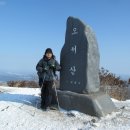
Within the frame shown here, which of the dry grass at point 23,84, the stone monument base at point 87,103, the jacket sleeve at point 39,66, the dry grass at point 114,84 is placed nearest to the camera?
the stone monument base at point 87,103

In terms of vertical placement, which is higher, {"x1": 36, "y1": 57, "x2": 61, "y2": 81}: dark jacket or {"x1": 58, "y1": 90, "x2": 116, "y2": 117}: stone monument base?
{"x1": 36, "y1": 57, "x2": 61, "y2": 81}: dark jacket

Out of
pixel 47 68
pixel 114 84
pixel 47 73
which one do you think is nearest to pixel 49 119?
pixel 47 73

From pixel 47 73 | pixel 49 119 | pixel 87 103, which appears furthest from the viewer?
pixel 47 73

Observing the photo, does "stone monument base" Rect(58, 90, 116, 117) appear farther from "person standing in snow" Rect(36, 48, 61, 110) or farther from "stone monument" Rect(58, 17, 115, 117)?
"person standing in snow" Rect(36, 48, 61, 110)

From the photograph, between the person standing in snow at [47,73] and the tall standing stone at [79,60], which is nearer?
the tall standing stone at [79,60]

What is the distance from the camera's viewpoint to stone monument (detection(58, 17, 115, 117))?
32.6ft

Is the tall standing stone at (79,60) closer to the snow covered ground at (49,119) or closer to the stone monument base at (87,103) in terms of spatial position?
the stone monument base at (87,103)

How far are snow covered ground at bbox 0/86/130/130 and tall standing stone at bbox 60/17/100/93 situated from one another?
84 cm

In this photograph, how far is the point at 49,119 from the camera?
31.1ft

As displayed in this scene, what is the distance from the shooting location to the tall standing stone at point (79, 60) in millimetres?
10164

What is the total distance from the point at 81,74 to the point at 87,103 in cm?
85

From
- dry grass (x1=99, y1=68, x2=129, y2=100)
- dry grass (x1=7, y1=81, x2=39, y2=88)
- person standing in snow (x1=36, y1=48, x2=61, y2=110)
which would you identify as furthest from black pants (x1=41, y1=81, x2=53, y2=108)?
dry grass (x1=7, y1=81, x2=39, y2=88)

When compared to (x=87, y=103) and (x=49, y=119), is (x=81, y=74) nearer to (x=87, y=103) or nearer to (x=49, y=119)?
(x=87, y=103)

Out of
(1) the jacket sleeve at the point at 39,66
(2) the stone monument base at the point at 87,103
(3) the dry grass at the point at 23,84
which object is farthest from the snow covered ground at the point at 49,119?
(3) the dry grass at the point at 23,84
